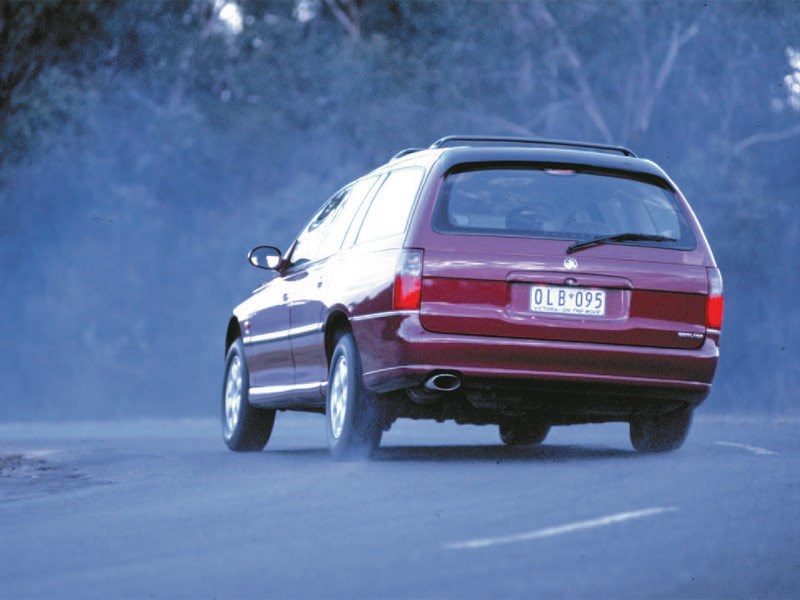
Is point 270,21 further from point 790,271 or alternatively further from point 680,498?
point 680,498

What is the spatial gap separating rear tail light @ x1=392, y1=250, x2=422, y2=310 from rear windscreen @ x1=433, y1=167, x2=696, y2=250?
0.78 ft

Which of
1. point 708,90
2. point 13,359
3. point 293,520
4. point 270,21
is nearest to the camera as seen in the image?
point 293,520

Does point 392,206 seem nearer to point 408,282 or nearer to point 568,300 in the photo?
point 408,282

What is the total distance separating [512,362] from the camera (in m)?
10.2

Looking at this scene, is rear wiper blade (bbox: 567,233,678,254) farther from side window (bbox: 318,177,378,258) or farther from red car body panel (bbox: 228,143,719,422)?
side window (bbox: 318,177,378,258)

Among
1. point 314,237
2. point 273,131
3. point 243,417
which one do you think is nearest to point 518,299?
point 314,237

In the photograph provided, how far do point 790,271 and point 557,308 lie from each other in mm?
28295

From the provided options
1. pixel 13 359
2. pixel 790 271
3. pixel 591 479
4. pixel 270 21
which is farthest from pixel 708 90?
pixel 591 479

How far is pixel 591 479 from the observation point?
30.4ft

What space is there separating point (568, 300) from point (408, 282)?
0.91 meters

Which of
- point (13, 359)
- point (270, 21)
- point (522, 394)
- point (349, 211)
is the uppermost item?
point (270, 21)

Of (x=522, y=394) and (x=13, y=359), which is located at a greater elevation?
(x=522, y=394)

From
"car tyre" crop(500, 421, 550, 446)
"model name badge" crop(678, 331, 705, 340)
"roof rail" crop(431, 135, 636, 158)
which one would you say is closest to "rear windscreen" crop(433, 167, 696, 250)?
"roof rail" crop(431, 135, 636, 158)

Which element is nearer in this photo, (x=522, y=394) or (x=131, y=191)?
(x=522, y=394)
